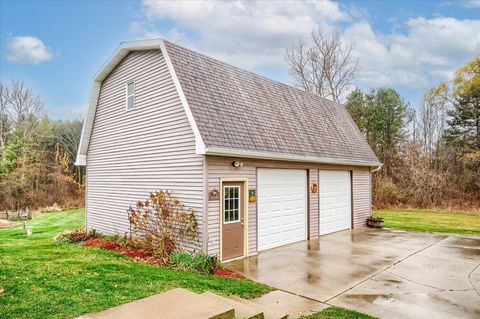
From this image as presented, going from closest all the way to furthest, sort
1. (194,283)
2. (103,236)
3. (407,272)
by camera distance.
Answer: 1. (194,283)
2. (407,272)
3. (103,236)

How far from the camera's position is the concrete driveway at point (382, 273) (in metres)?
5.74

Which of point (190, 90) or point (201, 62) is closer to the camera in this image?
point (190, 90)

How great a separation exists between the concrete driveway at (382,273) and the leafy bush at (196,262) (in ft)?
2.41

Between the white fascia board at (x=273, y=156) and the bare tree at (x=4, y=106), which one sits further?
the bare tree at (x=4, y=106)

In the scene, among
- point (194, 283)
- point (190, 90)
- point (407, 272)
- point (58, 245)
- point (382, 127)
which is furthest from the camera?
point (382, 127)

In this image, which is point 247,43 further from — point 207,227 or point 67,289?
point 67,289

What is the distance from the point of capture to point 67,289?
5453mm

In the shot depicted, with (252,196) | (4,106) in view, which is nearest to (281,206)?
(252,196)

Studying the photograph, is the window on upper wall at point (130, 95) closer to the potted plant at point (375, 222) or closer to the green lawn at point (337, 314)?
the green lawn at point (337, 314)

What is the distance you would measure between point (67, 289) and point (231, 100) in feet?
21.0

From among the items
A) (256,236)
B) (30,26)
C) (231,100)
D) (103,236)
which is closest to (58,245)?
(103,236)

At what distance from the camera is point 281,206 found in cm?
1035

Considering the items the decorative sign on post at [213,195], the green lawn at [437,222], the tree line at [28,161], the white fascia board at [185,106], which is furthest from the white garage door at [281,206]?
the tree line at [28,161]

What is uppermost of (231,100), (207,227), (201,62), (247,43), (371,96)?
(247,43)
